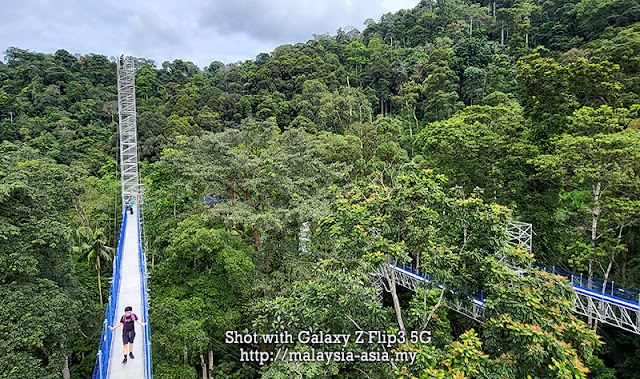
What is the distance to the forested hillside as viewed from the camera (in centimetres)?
458

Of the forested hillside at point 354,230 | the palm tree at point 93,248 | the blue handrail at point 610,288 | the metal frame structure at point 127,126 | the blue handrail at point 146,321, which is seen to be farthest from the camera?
the metal frame structure at point 127,126

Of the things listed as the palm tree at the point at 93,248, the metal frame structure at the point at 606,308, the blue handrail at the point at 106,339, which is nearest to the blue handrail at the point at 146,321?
the blue handrail at the point at 106,339

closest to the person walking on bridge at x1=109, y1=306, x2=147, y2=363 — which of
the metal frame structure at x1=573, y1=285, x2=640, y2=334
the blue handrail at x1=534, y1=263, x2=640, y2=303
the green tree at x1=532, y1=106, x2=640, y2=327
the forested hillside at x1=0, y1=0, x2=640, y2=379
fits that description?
the forested hillside at x1=0, y1=0, x2=640, y2=379

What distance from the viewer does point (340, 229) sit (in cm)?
466

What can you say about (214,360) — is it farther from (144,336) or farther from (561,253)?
(561,253)

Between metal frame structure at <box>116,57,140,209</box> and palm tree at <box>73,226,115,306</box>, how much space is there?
1849 mm

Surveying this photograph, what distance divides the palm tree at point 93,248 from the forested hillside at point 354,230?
0.26ft

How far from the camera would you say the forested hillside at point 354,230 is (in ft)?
15.0

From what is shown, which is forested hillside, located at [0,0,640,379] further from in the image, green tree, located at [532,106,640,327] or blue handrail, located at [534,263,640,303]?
blue handrail, located at [534,263,640,303]

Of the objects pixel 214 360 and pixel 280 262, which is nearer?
pixel 280 262

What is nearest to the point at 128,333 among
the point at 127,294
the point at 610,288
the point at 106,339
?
the point at 106,339

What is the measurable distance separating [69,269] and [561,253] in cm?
1475

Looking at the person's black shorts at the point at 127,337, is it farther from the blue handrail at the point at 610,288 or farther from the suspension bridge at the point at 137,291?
the blue handrail at the point at 610,288

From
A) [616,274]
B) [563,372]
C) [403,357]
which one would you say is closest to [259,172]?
[403,357]
